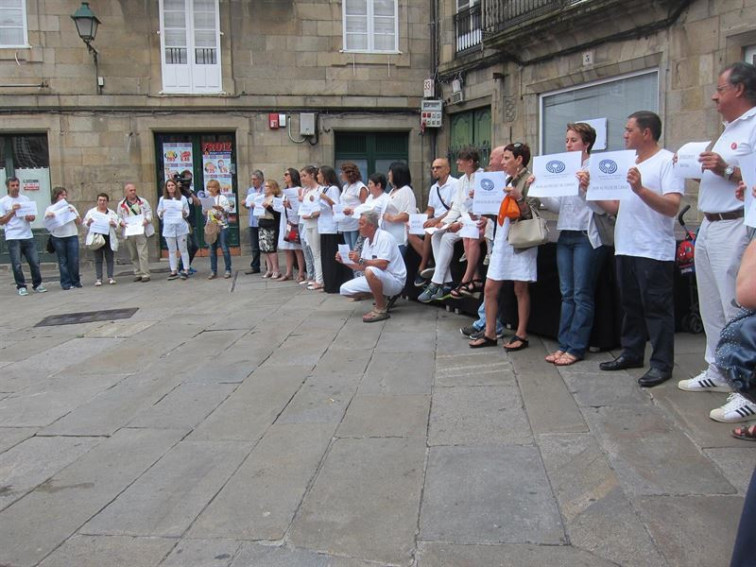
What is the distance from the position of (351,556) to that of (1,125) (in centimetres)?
1572

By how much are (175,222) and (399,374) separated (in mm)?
7842

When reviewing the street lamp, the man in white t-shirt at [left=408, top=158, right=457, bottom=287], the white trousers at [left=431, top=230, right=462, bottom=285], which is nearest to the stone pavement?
the white trousers at [left=431, top=230, right=462, bottom=285]

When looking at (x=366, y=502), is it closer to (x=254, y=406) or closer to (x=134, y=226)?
(x=254, y=406)

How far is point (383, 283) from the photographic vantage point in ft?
26.4

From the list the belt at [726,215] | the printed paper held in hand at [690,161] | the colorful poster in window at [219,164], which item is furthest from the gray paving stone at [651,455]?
the colorful poster in window at [219,164]

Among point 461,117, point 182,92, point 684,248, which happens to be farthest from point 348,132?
point 684,248

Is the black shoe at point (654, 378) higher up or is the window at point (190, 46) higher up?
the window at point (190, 46)

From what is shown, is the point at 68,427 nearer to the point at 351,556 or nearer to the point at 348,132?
the point at 351,556

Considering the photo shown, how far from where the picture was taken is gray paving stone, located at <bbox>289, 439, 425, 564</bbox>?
3.26m

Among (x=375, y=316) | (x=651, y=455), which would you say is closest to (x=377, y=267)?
(x=375, y=316)

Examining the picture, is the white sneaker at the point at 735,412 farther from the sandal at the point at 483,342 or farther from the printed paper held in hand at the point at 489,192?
the printed paper held in hand at the point at 489,192

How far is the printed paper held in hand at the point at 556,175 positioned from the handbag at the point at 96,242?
9.04 m

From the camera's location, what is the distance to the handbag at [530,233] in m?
5.98

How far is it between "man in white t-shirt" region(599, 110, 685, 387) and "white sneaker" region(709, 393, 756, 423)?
2.29 ft
